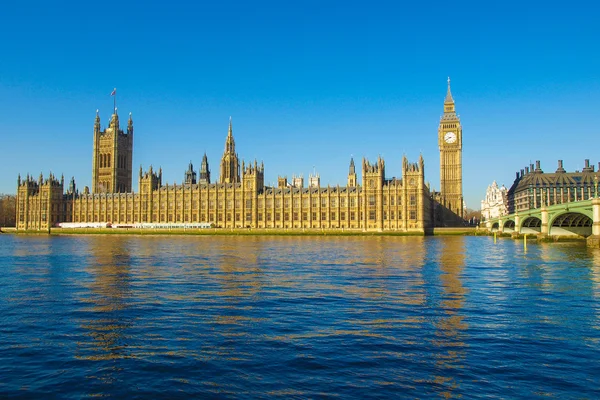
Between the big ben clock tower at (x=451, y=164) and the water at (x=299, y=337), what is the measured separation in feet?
439

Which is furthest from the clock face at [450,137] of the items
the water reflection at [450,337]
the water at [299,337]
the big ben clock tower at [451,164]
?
the water reflection at [450,337]

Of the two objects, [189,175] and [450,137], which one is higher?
[450,137]

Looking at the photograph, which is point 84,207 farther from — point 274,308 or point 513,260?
point 274,308

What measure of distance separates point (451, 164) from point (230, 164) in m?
67.5

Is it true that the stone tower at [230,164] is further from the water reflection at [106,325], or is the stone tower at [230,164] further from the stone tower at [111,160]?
the water reflection at [106,325]

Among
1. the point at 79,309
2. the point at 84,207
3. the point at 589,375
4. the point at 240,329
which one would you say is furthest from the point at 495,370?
the point at 84,207

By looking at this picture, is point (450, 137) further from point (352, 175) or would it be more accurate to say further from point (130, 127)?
point (130, 127)

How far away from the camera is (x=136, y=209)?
494 ft

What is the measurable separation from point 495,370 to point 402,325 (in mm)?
5351

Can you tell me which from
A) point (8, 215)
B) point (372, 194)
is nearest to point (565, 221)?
point (372, 194)

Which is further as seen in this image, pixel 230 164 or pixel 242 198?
pixel 230 164

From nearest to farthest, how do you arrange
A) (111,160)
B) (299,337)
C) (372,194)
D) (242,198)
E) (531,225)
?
(299,337), (531,225), (372,194), (242,198), (111,160)

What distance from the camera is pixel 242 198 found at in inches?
5463

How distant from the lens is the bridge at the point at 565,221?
6438cm
